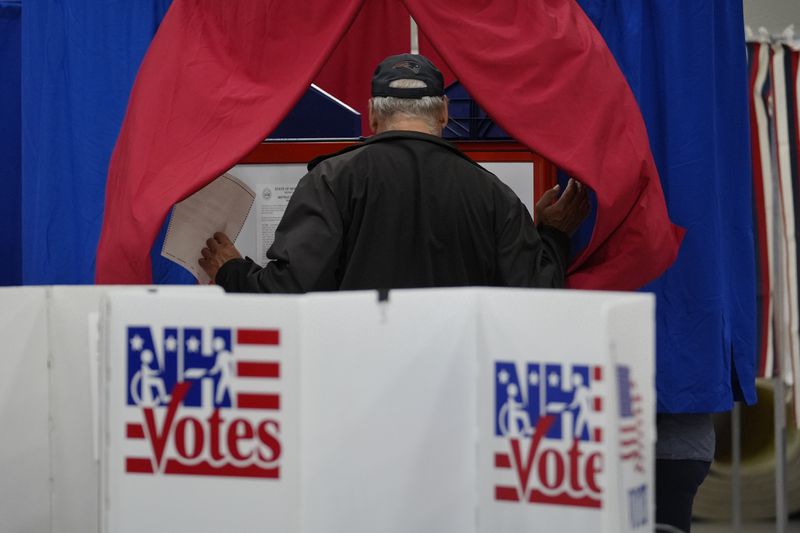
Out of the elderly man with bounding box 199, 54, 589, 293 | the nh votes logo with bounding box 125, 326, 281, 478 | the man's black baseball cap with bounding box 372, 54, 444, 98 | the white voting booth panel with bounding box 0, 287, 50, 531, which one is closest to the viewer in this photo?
the nh votes logo with bounding box 125, 326, 281, 478

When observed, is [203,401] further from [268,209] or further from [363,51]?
[363,51]

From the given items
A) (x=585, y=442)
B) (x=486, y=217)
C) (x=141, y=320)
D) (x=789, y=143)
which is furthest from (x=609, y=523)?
(x=789, y=143)

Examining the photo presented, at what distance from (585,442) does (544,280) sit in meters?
0.88

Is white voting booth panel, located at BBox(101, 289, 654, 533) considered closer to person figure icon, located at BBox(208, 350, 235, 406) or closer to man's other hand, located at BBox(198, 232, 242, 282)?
person figure icon, located at BBox(208, 350, 235, 406)

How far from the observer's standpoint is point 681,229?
3.09 meters

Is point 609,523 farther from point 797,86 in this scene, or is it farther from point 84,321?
point 797,86

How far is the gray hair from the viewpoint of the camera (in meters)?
2.74

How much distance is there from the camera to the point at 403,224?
2.64 m

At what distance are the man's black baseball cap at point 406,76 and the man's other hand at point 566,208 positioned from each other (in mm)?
460

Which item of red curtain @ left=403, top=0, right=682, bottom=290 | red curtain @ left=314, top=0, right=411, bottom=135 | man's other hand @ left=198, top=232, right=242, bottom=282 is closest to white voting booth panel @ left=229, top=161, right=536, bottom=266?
man's other hand @ left=198, top=232, right=242, bottom=282

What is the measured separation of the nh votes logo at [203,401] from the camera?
1925 millimetres

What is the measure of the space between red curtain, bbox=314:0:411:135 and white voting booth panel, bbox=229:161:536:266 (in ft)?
2.04

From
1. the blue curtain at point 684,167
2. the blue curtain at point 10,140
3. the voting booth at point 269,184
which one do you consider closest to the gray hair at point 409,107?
the voting booth at point 269,184

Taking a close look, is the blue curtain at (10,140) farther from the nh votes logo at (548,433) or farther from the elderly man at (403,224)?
the nh votes logo at (548,433)
